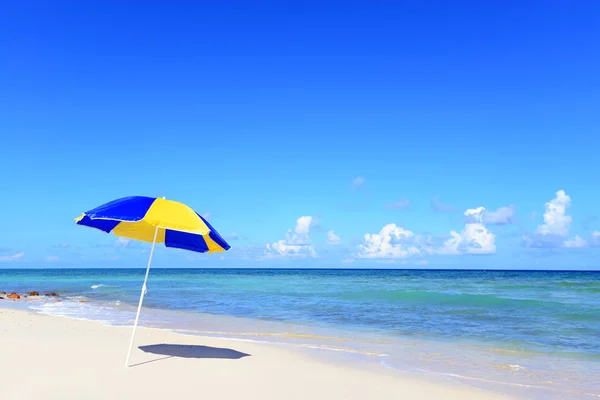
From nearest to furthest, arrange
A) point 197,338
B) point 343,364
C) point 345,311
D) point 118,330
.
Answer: point 343,364
point 197,338
point 118,330
point 345,311

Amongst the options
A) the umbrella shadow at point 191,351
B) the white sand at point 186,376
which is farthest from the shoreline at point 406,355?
the umbrella shadow at point 191,351

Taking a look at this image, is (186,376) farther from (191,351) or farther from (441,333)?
(441,333)

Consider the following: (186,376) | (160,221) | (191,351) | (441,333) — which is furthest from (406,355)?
(160,221)

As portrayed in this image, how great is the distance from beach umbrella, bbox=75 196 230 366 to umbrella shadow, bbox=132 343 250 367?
51.0 inches

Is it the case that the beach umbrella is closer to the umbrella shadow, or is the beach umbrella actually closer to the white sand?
the white sand

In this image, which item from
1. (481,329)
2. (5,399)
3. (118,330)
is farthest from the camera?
(481,329)

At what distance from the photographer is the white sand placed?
249 inches

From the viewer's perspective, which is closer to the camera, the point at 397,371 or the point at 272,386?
the point at 272,386

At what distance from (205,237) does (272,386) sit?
103 inches

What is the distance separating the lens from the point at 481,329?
14.5 meters

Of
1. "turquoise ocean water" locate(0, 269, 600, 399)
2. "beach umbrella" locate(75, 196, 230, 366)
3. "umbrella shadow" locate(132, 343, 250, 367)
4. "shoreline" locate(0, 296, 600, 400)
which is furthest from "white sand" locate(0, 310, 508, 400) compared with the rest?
"turquoise ocean water" locate(0, 269, 600, 399)

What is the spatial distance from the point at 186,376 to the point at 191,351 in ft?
6.99

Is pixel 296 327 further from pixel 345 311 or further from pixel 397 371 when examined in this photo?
pixel 397 371

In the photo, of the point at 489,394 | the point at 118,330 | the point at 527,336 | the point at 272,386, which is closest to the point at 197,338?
the point at 118,330
